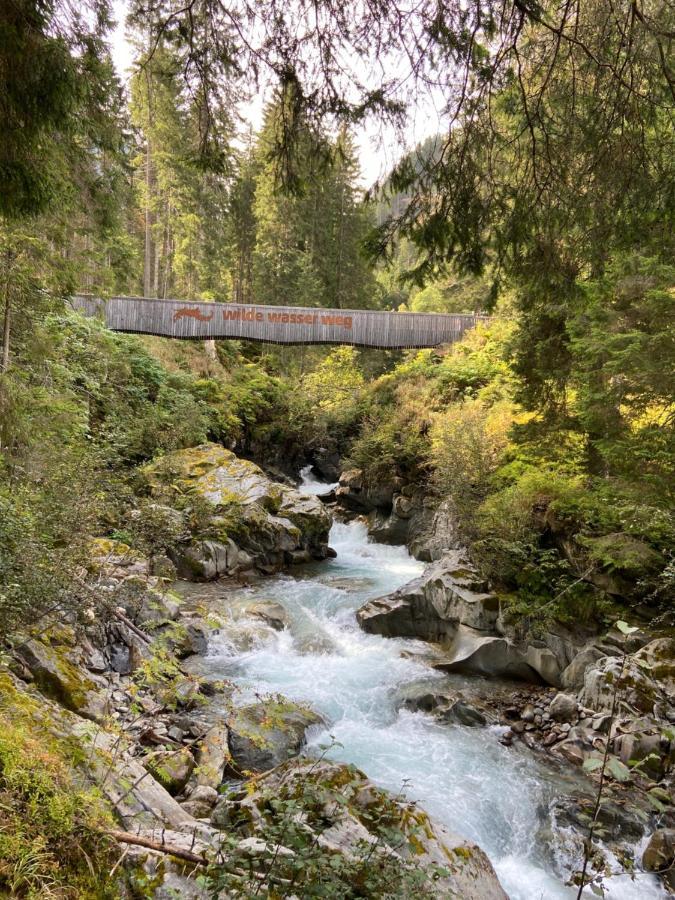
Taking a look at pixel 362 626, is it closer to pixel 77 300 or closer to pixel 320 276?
pixel 77 300

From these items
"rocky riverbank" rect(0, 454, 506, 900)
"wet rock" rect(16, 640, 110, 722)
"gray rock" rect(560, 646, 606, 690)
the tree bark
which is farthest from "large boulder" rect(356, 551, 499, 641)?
the tree bark

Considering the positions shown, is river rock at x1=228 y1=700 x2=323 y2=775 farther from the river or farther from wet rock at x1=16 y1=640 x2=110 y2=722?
wet rock at x1=16 y1=640 x2=110 y2=722

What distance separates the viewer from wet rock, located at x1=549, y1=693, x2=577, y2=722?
651 centimetres

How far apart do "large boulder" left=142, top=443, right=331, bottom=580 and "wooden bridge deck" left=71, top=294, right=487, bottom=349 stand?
529cm

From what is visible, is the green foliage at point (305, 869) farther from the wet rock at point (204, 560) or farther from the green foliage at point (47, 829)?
the wet rock at point (204, 560)

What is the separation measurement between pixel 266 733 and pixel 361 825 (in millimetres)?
2749

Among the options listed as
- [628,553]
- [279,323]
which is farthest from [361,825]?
[279,323]

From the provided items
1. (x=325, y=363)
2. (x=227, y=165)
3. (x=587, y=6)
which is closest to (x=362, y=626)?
(x=227, y=165)

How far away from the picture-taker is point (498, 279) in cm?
397

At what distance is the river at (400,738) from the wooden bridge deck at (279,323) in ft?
33.2

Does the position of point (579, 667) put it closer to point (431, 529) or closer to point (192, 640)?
point (192, 640)

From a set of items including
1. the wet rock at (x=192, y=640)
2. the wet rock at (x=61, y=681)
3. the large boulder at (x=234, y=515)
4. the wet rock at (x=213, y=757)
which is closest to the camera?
the wet rock at (x=61, y=681)

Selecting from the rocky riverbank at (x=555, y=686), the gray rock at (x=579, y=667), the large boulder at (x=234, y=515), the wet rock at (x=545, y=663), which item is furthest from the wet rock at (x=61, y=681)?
the large boulder at (x=234, y=515)

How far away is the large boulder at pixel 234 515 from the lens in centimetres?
1166
